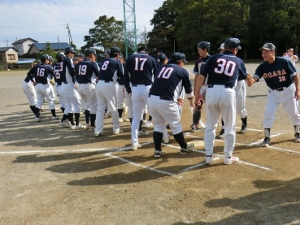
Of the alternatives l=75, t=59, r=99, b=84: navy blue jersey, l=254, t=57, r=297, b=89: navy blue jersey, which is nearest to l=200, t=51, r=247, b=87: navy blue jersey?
l=254, t=57, r=297, b=89: navy blue jersey

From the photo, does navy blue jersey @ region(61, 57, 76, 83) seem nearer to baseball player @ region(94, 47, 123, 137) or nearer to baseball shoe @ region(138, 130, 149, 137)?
baseball player @ region(94, 47, 123, 137)

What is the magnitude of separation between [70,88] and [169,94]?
438cm

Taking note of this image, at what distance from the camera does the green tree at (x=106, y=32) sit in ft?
213

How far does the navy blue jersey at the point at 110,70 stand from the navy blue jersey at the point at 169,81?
2.14 meters

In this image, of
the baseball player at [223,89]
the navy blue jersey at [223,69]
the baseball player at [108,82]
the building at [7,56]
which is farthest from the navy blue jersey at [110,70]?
the building at [7,56]

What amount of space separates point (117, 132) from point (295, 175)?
190 inches

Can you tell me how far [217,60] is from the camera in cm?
511

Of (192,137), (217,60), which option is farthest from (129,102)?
(217,60)

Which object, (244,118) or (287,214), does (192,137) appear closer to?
(244,118)

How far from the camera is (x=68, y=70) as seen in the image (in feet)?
28.4

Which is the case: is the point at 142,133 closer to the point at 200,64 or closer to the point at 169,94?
the point at 200,64

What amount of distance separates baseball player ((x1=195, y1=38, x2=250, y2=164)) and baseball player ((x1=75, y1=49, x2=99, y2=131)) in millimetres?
4099

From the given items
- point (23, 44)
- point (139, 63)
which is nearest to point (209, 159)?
point (139, 63)

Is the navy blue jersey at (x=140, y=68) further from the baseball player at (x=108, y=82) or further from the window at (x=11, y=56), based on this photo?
the window at (x=11, y=56)
